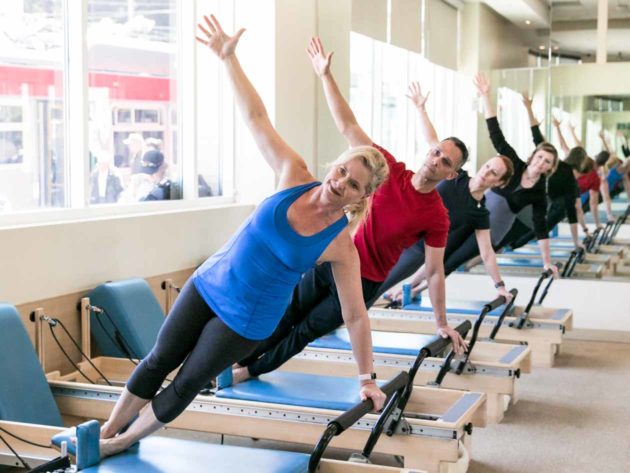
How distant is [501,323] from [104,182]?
253 cm

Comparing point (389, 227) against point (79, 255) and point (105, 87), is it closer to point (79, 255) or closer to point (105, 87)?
point (79, 255)

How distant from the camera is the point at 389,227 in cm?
416

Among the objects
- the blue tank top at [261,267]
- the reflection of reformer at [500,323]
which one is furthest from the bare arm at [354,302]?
the reflection of reformer at [500,323]

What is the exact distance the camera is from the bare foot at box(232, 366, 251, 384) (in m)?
4.18

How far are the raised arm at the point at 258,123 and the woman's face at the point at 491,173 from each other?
2.34 meters

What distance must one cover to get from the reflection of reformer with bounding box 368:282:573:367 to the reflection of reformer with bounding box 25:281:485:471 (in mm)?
1709

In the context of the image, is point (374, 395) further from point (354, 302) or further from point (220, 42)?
point (220, 42)

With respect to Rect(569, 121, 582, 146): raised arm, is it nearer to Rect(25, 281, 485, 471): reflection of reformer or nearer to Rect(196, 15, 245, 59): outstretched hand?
Result: Rect(25, 281, 485, 471): reflection of reformer

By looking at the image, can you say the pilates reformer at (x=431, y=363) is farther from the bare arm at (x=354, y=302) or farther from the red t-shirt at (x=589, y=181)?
the red t-shirt at (x=589, y=181)

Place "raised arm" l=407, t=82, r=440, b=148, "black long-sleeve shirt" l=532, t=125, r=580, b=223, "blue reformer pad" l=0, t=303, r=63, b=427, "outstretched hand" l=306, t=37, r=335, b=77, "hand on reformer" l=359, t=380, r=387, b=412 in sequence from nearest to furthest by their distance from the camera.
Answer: "hand on reformer" l=359, t=380, r=387, b=412
"blue reformer pad" l=0, t=303, r=63, b=427
"outstretched hand" l=306, t=37, r=335, b=77
"raised arm" l=407, t=82, r=440, b=148
"black long-sleeve shirt" l=532, t=125, r=580, b=223

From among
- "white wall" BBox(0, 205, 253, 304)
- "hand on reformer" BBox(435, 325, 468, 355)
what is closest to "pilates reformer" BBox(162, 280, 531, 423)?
"white wall" BBox(0, 205, 253, 304)

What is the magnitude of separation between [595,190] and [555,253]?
24.5 inches

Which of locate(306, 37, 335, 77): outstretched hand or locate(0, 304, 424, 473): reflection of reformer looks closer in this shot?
locate(0, 304, 424, 473): reflection of reformer

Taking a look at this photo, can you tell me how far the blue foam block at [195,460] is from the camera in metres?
3.05
